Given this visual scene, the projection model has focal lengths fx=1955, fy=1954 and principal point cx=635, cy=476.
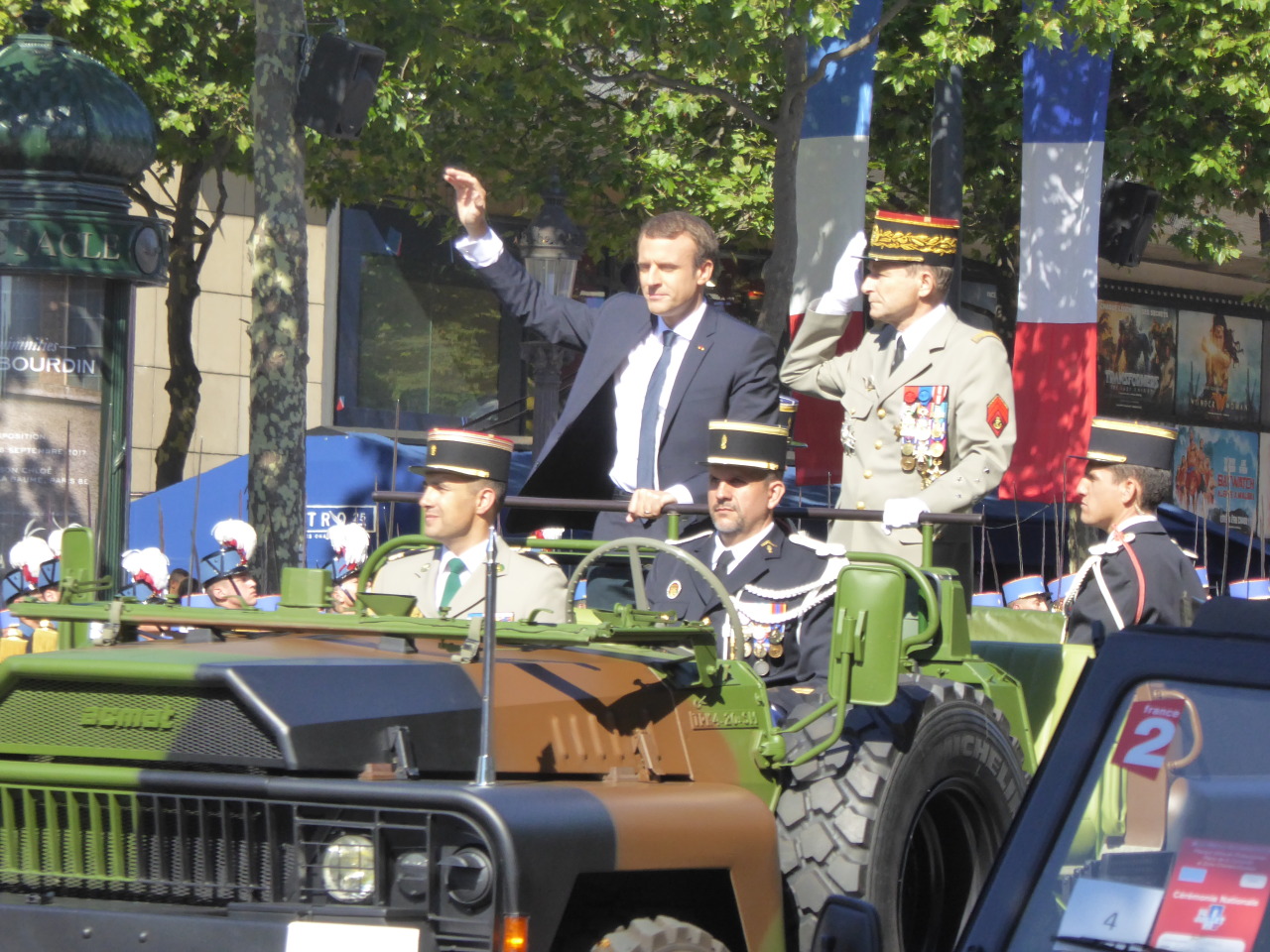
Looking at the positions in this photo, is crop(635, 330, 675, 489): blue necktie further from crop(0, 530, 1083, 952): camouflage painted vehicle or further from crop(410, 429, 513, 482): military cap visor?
crop(0, 530, 1083, 952): camouflage painted vehicle

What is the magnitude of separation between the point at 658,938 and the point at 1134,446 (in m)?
3.23

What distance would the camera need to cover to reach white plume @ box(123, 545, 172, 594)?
8.98m

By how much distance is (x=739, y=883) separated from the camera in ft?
13.8

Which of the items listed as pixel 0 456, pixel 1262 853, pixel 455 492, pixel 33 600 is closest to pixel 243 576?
pixel 0 456

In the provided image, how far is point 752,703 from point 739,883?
617 mm

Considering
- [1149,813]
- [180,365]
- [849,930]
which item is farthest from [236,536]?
[1149,813]

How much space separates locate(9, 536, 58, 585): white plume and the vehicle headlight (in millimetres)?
6460

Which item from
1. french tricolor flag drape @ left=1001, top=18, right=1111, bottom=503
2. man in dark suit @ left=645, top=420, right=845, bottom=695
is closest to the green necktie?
man in dark suit @ left=645, top=420, right=845, bottom=695

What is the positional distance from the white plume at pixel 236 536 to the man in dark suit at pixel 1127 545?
5.69 m

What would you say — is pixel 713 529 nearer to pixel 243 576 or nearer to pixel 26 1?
pixel 243 576

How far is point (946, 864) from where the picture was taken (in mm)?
5320

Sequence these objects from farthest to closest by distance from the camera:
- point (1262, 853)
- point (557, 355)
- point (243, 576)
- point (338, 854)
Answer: point (557, 355) < point (243, 576) < point (338, 854) < point (1262, 853)

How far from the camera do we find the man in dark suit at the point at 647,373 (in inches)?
238

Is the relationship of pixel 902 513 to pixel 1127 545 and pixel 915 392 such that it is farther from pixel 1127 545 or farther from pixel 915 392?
pixel 1127 545
